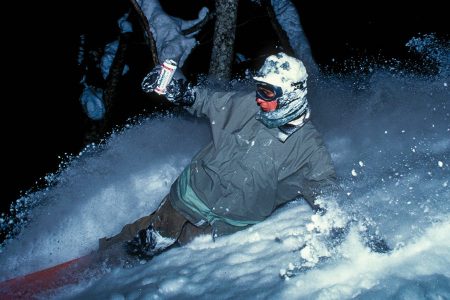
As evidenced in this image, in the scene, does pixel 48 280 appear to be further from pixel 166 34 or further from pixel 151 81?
pixel 166 34

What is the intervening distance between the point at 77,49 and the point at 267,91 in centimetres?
591

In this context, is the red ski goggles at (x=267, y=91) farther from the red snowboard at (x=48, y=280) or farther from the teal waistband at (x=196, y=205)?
the red snowboard at (x=48, y=280)

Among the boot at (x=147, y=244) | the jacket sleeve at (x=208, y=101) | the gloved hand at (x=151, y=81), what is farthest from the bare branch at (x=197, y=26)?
the boot at (x=147, y=244)

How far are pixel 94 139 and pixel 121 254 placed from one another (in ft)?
12.3

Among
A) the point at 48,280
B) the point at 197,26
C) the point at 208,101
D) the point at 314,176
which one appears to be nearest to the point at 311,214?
the point at 314,176

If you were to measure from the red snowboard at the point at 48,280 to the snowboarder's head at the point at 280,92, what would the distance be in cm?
246

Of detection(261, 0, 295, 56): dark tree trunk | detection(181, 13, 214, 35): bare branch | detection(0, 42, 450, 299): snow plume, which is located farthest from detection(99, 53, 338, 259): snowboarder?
detection(261, 0, 295, 56): dark tree trunk

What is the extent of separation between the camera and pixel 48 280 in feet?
11.4

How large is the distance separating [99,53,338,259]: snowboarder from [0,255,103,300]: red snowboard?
3.15 ft

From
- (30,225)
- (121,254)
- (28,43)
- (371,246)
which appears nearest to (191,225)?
(121,254)

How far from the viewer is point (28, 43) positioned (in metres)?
6.57

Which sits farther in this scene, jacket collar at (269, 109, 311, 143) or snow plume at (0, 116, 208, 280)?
snow plume at (0, 116, 208, 280)

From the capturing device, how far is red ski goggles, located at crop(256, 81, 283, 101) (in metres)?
2.65

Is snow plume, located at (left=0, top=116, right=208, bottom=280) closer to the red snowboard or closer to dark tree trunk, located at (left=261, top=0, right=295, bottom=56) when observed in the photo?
the red snowboard
